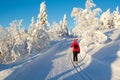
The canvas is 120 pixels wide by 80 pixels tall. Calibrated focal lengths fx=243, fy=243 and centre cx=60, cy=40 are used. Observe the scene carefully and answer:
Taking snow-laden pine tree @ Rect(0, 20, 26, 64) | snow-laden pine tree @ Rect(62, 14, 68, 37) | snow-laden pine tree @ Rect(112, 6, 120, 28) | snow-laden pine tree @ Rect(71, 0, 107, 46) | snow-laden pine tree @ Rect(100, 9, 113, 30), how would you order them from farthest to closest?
snow-laden pine tree @ Rect(62, 14, 68, 37) < snow-laden pine tree @ Rect(112, 6, 120, 28) < snow-laden pine tree @ Rect(100, 9, 113, 30) < snow-laden pine tree @ Rect(0, 20, 26, 64) < snow-laden pine tree @ Rect(71, 0, 107, 46)

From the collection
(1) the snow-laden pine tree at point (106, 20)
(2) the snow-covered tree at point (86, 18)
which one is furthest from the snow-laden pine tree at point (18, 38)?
(1) the snow-laden pine tree at point (106, 20)

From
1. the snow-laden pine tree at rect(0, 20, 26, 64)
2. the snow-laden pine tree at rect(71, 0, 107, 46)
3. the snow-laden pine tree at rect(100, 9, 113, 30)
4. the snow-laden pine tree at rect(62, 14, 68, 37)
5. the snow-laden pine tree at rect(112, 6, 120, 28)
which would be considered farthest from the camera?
the snow-laden pine tree at rect(62, 14, 68, 37)

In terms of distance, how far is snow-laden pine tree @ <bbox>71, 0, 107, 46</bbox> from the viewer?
30948 millimetres

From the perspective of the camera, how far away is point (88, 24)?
33.8 metres

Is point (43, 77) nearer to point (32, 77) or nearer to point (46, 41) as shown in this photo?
point (32, 77)

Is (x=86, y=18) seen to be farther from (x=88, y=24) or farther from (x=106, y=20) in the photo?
(x=106, y=20)

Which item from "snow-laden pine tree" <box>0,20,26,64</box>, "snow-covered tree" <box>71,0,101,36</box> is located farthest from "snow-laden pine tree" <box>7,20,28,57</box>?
"snow-covered tree" <box>71,0,101,36</box>

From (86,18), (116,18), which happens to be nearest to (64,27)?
(116,18)

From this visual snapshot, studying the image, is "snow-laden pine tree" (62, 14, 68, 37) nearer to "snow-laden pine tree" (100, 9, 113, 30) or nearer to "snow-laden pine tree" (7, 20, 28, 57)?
"snow-laden pine tree" (100, 9, 113, 30)

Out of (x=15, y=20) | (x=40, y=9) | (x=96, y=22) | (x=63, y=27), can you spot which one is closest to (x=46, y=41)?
(x=15, y=20)

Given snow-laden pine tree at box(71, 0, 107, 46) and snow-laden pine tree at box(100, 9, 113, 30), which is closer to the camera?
snow-laden pine tree at box(71, 0, 107, 46)

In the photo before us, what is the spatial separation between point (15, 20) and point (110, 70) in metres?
32.1

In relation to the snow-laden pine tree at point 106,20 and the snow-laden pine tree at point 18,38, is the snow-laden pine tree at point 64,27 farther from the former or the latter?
the snow-laden pine tree at point 18,38

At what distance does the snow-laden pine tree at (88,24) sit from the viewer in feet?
102
